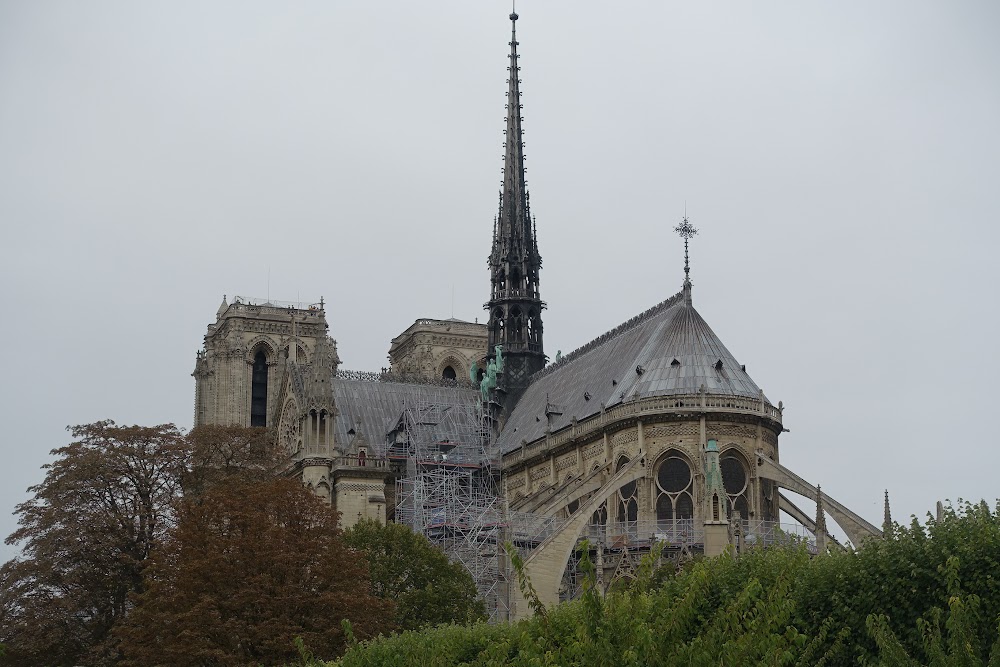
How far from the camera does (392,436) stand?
255ft

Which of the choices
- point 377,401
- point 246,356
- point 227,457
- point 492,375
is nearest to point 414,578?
point 227,457

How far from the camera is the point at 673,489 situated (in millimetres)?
62625

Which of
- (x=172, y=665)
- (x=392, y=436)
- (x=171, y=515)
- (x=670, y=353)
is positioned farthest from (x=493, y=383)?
(x=172, y=665)

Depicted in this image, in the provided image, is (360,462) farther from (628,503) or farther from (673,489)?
(673,489)

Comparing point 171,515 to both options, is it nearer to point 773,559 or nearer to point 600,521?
point 600,521

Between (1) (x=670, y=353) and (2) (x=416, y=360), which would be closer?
(1) (x=670, y=353)

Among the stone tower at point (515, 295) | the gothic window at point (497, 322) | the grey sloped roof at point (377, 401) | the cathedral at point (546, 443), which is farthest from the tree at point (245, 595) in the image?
the gothic window at point (497, 322)

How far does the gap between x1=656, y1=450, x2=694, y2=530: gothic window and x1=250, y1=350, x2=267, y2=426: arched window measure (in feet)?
164

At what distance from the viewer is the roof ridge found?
7056 centimetres

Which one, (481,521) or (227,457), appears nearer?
(227,457)

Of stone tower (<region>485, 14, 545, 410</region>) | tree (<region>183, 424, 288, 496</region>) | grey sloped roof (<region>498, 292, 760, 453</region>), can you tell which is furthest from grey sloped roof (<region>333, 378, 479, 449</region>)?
tree (<region>183, 424, 288, 496</region>)

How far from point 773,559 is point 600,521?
32326mm

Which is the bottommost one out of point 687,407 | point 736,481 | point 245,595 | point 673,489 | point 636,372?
point 245,595

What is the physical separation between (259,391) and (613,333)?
41.1 meters
